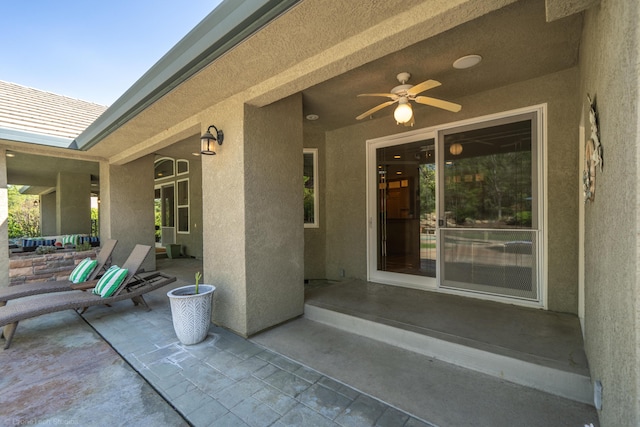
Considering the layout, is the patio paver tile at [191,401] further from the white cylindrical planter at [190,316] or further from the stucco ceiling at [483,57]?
the stucco ceiling at [483,57]

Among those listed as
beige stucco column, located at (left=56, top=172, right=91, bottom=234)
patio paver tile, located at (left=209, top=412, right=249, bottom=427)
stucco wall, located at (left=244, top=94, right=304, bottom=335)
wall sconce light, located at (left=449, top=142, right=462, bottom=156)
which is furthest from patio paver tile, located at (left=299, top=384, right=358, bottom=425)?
beige stucco column, located at (left=56, top=172, right=91, bottom=234)

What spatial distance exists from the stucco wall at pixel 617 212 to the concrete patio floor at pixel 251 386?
2.65ft

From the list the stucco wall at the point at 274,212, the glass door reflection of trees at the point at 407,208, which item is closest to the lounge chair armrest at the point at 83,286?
the stucco wall at the point at 274,212

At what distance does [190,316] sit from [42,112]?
19.5ft

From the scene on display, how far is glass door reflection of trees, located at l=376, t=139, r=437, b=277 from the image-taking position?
4.46m

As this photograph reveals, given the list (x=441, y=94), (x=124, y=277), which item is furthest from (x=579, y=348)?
(x=124, y=277)

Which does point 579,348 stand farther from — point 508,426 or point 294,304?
point 294,304

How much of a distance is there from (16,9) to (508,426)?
9145mm

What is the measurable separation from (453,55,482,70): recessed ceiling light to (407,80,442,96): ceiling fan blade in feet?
1.42

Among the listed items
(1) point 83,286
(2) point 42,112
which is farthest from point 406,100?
(2) point 42,112

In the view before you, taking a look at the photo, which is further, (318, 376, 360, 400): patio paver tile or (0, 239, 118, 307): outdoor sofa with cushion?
(0, 239, 118, 307): outdoor sofa with cushion

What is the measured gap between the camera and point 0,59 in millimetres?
5555

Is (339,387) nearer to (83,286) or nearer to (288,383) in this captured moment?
(288,383)

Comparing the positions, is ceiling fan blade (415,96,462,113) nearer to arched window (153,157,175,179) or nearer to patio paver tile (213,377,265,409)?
patio paver tile (213,377,265,409)
